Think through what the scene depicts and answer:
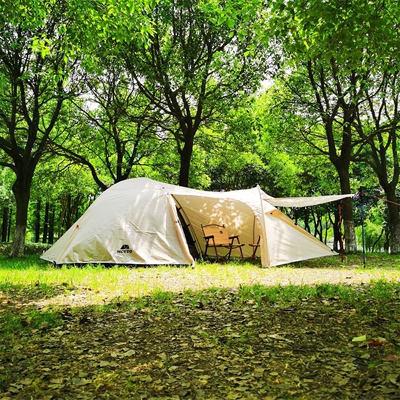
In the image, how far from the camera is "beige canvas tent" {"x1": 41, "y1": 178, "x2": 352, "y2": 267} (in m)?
9.79

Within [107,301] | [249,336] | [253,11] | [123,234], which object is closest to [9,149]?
[123,234]

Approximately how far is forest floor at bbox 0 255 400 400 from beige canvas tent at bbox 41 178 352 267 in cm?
346

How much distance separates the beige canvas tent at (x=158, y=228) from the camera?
9.79 meters

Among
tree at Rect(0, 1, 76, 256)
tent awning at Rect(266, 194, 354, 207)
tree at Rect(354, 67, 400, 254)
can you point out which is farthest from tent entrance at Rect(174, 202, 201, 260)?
tree at Rect(354, 67, 400, 254)

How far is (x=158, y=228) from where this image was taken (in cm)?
1027

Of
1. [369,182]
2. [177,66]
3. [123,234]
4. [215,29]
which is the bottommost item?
[123,234]

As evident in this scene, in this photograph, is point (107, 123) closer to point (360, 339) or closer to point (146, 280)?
point (146, 280)

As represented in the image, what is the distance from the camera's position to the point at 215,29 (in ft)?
40.1

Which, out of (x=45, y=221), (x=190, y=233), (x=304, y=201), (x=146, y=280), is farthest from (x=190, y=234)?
(x=45, y=221)

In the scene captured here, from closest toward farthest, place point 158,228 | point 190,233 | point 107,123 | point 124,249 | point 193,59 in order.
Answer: point 124,249
point 158,228
point 190,233
point 193,59
point 107,123

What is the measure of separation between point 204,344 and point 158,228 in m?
6.44

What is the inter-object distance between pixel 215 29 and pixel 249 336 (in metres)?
10.5

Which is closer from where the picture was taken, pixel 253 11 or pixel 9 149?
pixel 253 11

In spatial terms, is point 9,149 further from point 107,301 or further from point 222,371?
point 222,371
